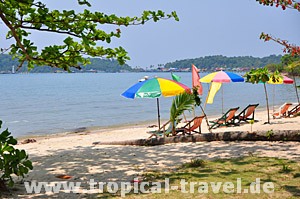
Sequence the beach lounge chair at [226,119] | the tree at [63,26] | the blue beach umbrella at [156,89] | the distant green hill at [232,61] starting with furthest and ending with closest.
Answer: the distant green hill at [232,61] → the beach lounge chair at [226,119] → the blue beach umbrella at [156,89] → the tree at [63,26]

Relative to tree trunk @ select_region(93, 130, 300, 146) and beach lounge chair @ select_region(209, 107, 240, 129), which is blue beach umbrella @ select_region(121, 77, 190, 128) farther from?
beach lounge chair @ select_region(209, 107, 240, 129)

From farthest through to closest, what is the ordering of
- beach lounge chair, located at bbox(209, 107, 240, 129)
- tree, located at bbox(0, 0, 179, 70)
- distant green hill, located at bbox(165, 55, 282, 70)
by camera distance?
distant green hill, located at bbox(165, 55, 282, 70)
beach lounge chair, located at bbox(209, 107, 240, 129)
tree, located at bbox(0, 0, 179, 70)

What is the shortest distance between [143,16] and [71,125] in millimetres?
17481

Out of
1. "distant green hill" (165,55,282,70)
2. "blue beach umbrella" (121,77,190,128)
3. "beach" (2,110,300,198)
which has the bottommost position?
"beach" (2,110,300,198)

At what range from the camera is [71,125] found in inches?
883

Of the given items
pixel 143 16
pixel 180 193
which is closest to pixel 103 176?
pixel 180 193

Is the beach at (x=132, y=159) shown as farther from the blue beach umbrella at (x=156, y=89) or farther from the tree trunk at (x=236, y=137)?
the blue beach umbrella at (x=156, y=89)

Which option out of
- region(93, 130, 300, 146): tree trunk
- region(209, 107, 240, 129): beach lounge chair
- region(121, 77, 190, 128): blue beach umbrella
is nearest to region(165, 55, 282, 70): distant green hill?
region(209, 107, 240, 129): beach lounge chair

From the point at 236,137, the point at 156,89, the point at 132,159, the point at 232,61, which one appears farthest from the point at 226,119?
the point at 232,61

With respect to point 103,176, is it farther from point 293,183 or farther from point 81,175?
point 293,183

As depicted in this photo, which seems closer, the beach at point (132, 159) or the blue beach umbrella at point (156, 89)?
the beach at point (132, 159)

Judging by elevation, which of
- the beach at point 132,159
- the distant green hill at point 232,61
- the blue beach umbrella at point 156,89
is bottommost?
the beach at point 132,159

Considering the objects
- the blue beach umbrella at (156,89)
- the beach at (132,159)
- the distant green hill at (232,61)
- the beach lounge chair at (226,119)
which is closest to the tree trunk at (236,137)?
the beach at (132,159)

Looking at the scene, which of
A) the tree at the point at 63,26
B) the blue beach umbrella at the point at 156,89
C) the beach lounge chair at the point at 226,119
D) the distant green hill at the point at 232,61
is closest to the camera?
the tree at the point at 63,26
